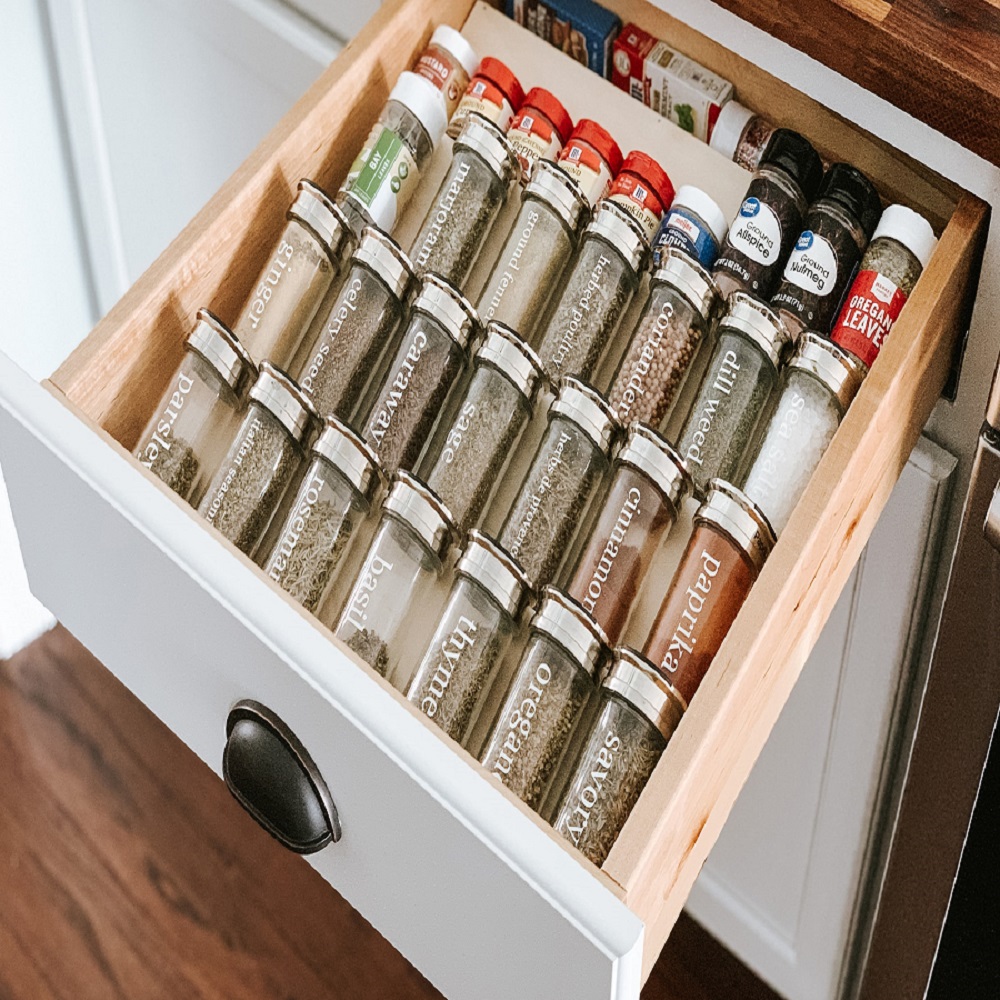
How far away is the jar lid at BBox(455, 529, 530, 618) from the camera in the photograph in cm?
67

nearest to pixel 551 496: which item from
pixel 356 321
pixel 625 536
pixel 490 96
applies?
pixel 625 536

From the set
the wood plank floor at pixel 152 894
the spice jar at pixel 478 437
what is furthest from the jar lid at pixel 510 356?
the wood plank floor at pixel 152 894

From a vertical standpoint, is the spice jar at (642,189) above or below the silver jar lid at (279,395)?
above

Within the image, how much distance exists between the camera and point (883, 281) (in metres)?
0.71

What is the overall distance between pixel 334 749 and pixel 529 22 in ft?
1.61

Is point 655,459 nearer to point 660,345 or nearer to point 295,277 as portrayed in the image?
point 660,345

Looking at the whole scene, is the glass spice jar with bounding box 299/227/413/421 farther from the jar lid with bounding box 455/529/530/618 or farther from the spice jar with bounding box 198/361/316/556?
the jar lid with bounding box 455/529/530/618

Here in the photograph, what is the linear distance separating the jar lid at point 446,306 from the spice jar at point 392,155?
0.07m

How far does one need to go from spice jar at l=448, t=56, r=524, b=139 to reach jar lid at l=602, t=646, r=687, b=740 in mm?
349

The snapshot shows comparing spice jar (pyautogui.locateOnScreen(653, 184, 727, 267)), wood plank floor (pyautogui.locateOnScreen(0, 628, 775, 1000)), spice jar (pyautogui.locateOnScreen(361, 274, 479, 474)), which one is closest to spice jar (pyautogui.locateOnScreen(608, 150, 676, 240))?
spice jar (pyautogui.locateOnScreen(653, 184, 727, 267))

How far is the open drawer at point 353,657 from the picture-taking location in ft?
1.84

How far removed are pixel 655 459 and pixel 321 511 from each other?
7.1 inches

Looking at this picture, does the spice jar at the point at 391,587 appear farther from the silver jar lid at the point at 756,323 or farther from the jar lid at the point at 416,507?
the silver jar lid at the point at 756,323

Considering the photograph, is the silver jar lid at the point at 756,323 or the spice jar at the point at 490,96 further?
the spice jar at the point at 490,96
